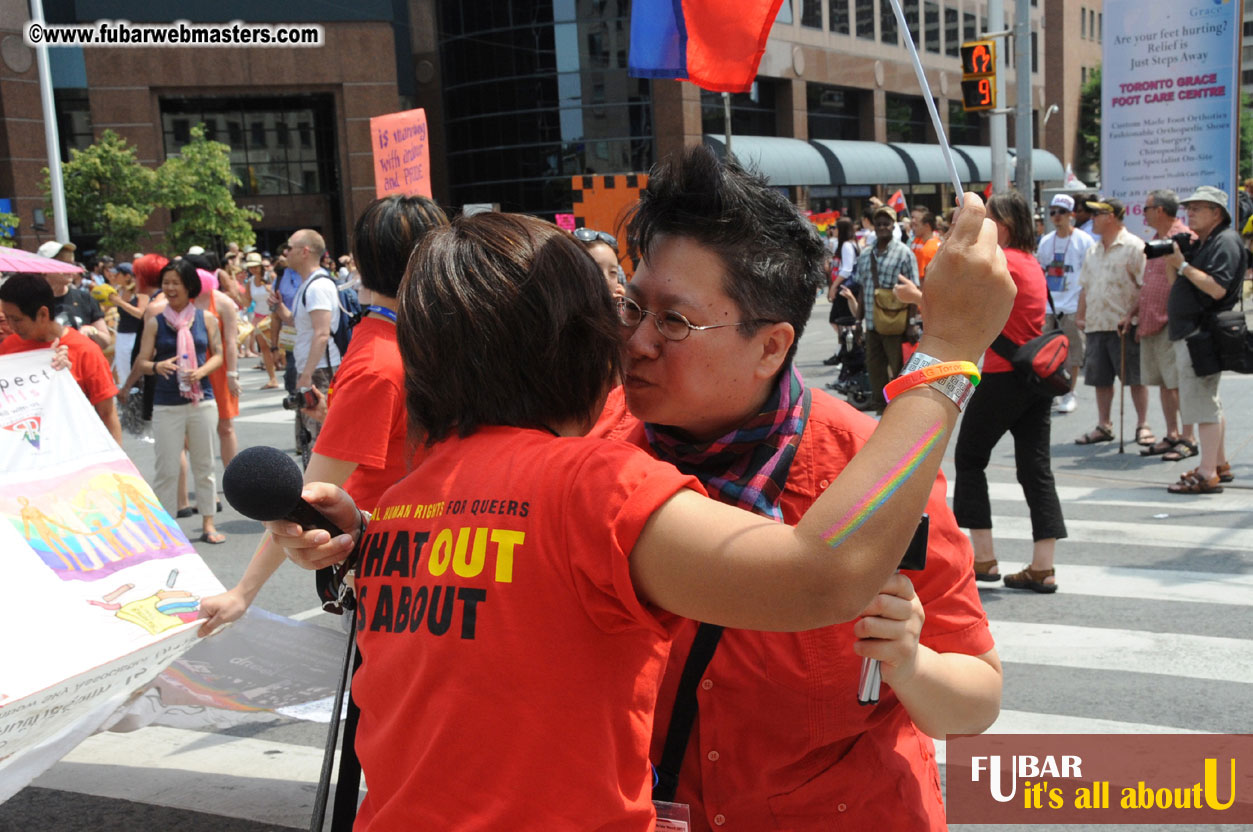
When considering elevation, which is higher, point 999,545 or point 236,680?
point 236,680

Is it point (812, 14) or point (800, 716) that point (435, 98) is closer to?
A: point (812, 14)

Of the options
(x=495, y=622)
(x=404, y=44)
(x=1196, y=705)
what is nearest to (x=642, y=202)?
(x=495, y=622)

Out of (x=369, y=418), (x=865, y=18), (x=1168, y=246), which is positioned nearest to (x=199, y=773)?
(x=369, y=418)

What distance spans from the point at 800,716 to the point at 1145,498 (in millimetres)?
7100

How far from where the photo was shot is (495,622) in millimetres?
1391

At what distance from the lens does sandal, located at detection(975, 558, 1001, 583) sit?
623 centimetres

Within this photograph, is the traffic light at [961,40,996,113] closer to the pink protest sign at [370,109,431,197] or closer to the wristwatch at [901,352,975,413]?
the pink protest sign at [370,109,431,197]

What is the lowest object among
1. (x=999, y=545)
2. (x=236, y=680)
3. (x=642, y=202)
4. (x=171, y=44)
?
(x=999, y=545)

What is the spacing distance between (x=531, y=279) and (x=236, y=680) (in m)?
2.52

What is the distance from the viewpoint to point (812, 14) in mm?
43562

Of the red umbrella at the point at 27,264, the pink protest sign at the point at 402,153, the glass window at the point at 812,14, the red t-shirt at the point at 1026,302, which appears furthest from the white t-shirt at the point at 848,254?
the glass window at the point at 812,14

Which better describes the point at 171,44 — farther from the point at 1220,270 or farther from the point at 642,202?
the point at 642,202

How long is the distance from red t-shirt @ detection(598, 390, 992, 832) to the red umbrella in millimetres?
4066

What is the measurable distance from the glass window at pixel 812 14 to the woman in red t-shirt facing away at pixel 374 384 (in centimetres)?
4213
